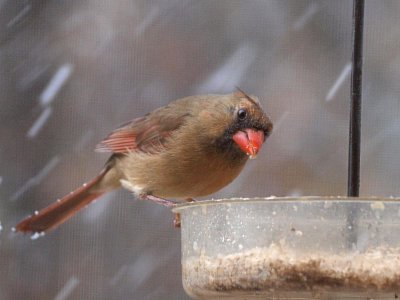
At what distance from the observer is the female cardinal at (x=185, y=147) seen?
2281 millimetres

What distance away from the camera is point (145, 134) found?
267 cm

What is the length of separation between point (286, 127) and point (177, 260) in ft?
2.78

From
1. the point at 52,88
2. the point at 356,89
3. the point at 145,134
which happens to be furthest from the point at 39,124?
the point at 356,89

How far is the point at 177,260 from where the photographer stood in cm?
428

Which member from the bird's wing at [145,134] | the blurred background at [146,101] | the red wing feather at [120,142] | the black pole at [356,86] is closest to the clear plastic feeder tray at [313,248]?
the black pole at [356,86]

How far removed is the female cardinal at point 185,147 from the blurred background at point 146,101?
4.55ft

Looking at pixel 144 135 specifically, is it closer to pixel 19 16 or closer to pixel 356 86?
pixel 356 86

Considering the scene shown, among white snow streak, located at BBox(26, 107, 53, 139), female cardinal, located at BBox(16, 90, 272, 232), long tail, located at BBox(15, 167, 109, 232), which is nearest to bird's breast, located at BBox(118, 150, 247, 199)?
female cardinal, located at BBox(16, 90, 272, 232)

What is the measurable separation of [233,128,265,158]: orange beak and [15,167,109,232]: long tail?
70 cm

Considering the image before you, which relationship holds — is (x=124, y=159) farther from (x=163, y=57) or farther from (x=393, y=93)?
(x=393, y=93)

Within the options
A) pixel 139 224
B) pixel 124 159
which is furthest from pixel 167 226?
pixel 124 159

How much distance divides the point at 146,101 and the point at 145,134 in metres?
1.65

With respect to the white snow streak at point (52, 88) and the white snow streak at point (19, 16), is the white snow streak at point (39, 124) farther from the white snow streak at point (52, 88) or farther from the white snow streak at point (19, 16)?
the white snow streak at point (19, 16)

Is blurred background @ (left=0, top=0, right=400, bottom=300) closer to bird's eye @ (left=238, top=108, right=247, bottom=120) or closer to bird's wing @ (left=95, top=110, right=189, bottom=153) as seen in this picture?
bird's wing @ (left=95, top=110, right=189, bottom=153)
